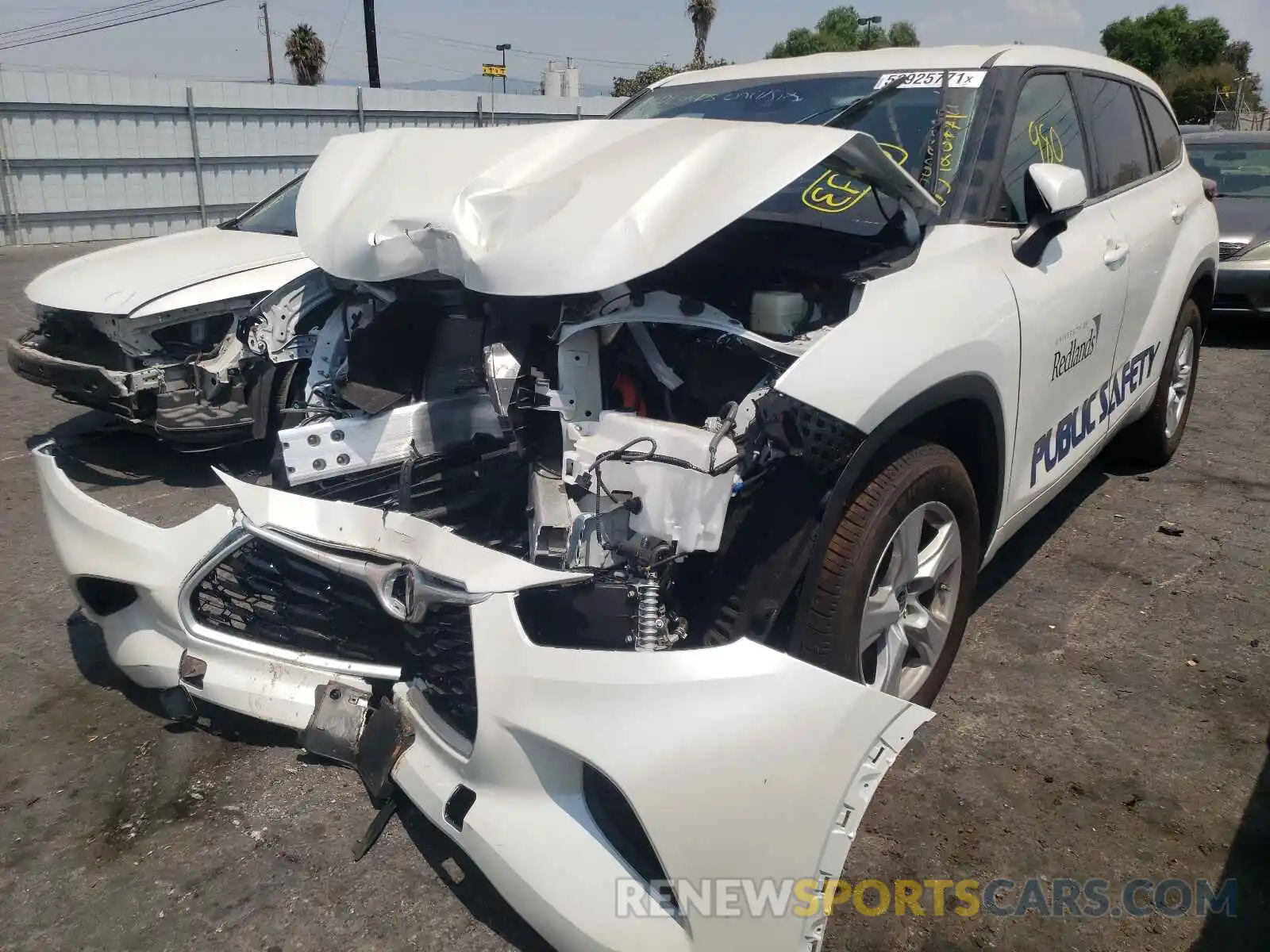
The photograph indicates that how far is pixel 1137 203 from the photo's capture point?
12.1ft

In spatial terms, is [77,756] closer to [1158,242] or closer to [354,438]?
[354,438]

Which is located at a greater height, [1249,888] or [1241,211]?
[1241,211]

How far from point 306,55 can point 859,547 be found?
38339 mm

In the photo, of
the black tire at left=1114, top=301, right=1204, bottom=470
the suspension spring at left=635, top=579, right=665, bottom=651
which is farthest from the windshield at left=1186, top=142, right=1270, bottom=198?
the suspension spring at left=635, top=579, right=665, bottom=651

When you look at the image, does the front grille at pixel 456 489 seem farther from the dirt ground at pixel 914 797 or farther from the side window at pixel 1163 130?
the side window at pixel 1163 130

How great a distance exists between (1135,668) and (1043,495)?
0.64 meters

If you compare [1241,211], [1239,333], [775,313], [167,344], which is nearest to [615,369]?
[775,313]

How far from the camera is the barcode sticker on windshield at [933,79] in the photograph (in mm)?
3098

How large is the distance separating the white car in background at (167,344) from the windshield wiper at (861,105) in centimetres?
256

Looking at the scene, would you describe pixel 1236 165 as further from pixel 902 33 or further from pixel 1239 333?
pixel 902 33

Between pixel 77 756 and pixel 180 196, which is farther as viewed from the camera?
pixel 180 196

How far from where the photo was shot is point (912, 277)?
2.46 meters

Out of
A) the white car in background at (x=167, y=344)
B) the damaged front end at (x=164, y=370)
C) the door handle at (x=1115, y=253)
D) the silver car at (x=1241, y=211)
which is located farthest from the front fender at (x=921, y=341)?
the silver car at (x=1241, y=211)

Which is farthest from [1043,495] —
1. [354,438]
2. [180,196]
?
[180,196]
